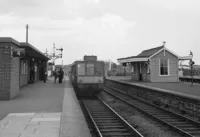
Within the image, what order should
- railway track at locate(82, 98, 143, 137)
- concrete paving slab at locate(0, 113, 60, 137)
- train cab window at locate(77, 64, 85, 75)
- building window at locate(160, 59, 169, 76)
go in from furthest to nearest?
building window at locate(160, 59, 169, 76), train cab window at locate(77, 64, 85, 75), railway track at locate(82, 98, 143, 137), concrete paving slab at locate(0, 113, 60, 137)

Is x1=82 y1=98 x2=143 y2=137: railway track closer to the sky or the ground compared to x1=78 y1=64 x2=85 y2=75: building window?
closer to the ground

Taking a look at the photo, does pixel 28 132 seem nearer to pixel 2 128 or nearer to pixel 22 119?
pixel 2 128

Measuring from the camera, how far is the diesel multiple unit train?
49.4 ft

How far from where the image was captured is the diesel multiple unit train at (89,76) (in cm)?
1505

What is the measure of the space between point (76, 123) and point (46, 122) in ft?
2.81

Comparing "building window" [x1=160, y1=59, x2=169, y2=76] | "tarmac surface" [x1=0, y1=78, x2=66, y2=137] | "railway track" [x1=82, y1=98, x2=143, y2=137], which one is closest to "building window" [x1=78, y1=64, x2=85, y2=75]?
"railway track" [x1=82, y1=98, x2=143, y2=137]

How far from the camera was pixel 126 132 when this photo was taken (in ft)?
24.8

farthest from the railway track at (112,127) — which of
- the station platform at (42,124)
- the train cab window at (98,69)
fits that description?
the train cab window at (98,69)

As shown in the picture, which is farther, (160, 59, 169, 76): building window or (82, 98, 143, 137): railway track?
(160, 59, 169, 76): building window

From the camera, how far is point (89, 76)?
1520 cm

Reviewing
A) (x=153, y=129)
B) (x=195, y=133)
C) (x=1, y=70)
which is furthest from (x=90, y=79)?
(x=195, y=133)

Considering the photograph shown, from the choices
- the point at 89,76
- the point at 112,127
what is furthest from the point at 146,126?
the point at 89,76

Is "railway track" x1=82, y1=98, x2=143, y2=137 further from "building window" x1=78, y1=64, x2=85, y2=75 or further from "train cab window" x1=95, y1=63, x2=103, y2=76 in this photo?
"building window" x1=78, y1=64, x2=85, y2=75

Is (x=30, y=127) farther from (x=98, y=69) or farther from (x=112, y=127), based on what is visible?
(x=98, y=69)
